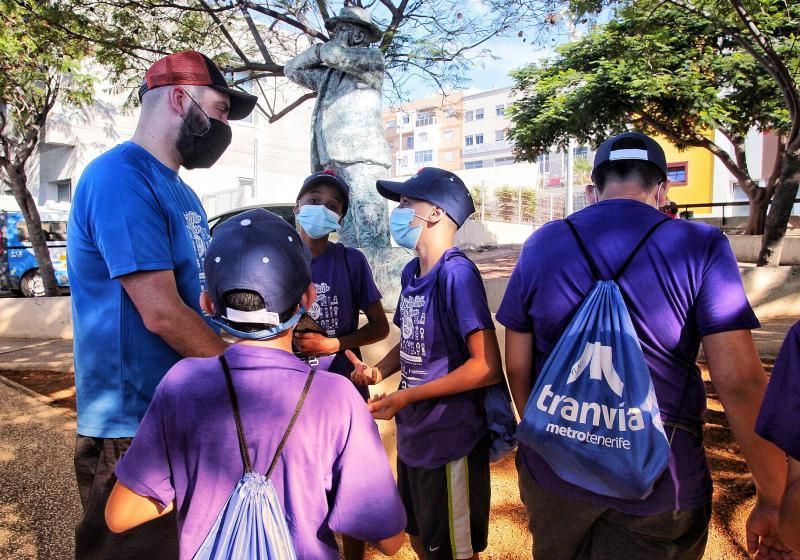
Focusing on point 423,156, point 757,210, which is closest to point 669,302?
point 757,210

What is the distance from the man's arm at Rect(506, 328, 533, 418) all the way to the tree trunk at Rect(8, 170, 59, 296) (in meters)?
10.3

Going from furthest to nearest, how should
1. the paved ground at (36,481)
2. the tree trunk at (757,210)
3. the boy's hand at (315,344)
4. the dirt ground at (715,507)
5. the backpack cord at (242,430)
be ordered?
the tree trunk at (757,210) → the paved ground at (36,481) → the dirt ground at (715,507) → the boy's hand at (315,344) → the backpack cord at (242,430)

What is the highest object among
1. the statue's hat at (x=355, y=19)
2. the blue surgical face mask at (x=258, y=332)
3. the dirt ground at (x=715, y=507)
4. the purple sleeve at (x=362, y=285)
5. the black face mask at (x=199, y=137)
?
the statue's hat at (x=355, y=19)

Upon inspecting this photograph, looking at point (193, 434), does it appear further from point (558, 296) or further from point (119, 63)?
point (119, 63)

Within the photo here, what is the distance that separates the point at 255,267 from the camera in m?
1.34

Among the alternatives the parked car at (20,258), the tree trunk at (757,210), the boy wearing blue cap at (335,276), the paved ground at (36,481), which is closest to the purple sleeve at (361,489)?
the boy wearing blue cap at (335,276)

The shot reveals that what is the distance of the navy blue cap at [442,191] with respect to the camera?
2.27 metres

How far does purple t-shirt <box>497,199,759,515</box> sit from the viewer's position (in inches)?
62.3

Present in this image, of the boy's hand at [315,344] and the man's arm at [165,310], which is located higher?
the man's arm at [165,310]

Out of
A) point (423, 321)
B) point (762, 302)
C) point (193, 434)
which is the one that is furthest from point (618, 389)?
point (762, 302)

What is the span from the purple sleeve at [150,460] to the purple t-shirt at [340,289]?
134 centimetres

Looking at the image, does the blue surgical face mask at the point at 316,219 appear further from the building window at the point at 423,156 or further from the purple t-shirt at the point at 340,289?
the building window at the point at 423,156

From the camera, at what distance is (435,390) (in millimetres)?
2037

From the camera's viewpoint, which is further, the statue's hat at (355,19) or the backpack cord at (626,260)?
the statue's hat at (355,19)
